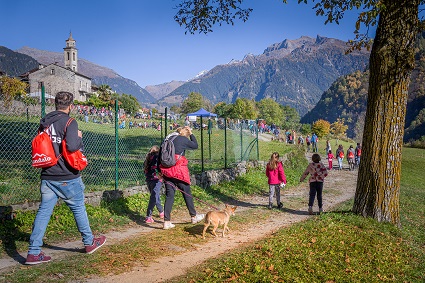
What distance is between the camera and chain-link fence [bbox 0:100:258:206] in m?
7.79

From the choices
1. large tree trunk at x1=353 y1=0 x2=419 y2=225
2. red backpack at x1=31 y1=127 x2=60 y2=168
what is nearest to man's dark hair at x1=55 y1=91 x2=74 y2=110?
red backpack at x1=31 y1=127 x2=60 y2=168

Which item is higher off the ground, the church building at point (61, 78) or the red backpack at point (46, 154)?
the church building at point (61, 78)

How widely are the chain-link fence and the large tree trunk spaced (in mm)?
5487

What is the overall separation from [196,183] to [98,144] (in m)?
4.95

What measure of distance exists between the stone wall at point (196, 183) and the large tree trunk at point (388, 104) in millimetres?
5298

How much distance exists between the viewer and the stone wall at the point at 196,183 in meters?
6.66

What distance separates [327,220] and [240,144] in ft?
30.3

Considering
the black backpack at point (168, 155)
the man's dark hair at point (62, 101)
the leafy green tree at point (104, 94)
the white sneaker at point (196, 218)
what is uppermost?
the leafy green tree at point (104, 94)

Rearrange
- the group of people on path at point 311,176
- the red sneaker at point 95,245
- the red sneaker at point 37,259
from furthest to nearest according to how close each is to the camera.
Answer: the group of people on path at point 311,176 < the red sneaker at point 95,245 < the red sneaker at point 37,259

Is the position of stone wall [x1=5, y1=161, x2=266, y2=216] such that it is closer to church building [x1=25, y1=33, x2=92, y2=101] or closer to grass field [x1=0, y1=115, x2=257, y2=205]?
grass field [x1=0, y1=115, x2=257, y2=205]

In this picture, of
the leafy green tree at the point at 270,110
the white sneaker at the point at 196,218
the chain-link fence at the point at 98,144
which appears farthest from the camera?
the leafy green tree at the point at 270,110

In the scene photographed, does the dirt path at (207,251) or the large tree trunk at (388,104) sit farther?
the large tree trunk at (388,104)

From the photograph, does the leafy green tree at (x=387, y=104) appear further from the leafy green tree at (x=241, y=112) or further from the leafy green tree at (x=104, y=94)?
the leafy green tree at (x=241, y=112)

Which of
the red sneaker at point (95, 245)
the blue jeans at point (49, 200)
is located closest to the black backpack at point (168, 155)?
the red sneaker at point (95, 245)
